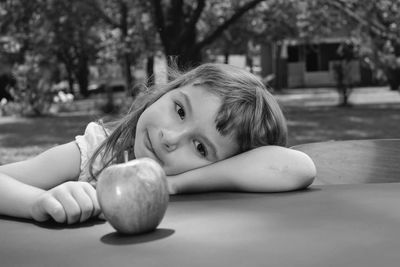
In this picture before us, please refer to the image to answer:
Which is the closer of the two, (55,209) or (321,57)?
(55,209)

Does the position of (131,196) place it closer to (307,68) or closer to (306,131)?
(306,131)

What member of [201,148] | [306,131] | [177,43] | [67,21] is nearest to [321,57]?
[67,21]

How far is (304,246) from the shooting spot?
1.01m

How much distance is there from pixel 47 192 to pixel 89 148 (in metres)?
0.69

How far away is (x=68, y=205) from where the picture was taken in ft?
3.98

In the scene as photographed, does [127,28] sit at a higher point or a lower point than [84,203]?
higher

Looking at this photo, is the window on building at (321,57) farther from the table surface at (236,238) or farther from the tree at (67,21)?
the table surface at (236,238)

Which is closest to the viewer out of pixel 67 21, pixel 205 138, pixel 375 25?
pixel 205 138

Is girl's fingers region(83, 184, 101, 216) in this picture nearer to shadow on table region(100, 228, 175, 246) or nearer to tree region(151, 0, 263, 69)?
shadow on table region(100, 228, 175, 246)

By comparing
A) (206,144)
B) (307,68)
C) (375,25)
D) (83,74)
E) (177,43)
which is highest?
(375,25)

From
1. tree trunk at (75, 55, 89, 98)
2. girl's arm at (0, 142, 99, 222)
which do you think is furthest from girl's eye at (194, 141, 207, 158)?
tree trunk at (75, 55, 89, 98)

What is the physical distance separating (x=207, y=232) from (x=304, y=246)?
207 mm

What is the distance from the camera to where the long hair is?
5.77 ft

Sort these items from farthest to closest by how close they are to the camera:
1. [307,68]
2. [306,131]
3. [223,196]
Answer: [307,68]
[306,131]
[223,196]
